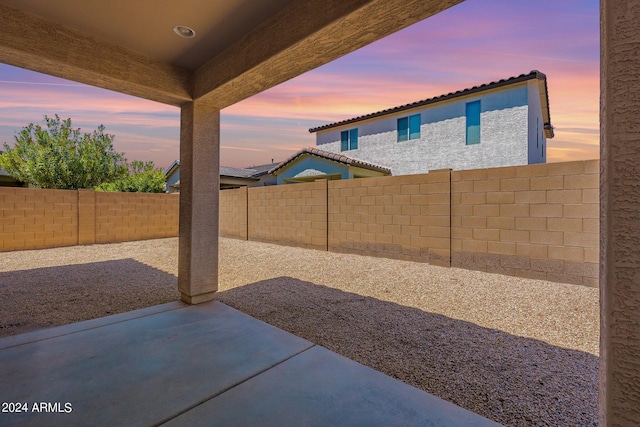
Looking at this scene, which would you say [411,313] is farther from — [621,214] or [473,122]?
[473,122]

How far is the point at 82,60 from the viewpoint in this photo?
307cm

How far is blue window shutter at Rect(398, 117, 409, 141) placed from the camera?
1358cm

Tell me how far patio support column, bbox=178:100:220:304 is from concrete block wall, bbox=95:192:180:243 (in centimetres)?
836

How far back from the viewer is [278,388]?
2170 millimetres

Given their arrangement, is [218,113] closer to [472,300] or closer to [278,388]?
[278,388]

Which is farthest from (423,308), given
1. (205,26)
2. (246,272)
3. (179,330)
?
(205,26)

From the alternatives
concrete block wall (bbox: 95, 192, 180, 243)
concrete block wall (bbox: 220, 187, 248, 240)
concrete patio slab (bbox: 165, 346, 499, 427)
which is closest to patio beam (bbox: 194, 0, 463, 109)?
concrete patio slab (bbox: 165, 346, 499, 427)

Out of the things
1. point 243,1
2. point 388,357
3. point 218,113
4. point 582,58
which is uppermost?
point 582,58

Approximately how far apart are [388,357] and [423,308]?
159cm

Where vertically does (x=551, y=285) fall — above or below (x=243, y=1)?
below

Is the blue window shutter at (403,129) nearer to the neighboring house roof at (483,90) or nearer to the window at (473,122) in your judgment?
the neighboring house roof at (483,90)

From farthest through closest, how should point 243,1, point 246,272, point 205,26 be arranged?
point 246,272 < point 205,26 < point 243,1

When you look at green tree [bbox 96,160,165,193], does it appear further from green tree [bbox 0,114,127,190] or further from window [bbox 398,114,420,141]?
window [bbox 398,114,420,141]

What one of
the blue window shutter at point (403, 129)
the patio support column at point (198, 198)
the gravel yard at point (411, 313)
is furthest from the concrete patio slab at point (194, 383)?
the blue window shutter at point (403, 129)
